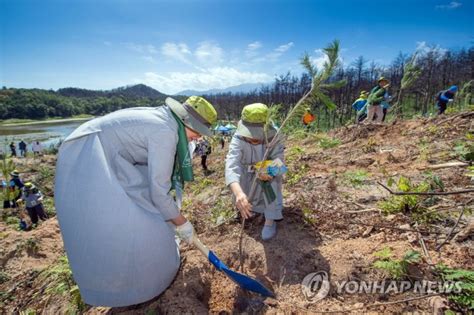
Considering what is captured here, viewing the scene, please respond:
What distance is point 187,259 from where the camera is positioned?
254 cm

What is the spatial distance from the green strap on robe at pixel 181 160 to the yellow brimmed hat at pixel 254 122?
0.75m

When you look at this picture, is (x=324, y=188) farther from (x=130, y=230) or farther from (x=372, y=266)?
(x=130, y=230)

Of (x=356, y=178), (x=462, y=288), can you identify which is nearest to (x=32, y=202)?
(x=356, y=178)

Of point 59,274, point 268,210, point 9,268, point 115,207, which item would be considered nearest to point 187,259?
point 268,210

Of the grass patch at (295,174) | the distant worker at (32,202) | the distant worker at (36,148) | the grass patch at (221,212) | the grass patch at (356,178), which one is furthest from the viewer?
the distant worker at (36,148)

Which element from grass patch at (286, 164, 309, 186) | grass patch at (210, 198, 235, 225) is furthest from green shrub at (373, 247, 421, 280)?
grass patch at (286, 164, 309, 186)

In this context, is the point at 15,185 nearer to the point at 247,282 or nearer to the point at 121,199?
the point at 121,199

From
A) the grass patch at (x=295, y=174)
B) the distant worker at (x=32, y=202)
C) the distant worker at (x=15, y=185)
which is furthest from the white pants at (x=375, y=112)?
the distant worker at (x=15, y=185)

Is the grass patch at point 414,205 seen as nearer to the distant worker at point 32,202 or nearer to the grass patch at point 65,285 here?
the grass patch at point 65,285

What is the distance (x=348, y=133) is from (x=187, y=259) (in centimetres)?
749

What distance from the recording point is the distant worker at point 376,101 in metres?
7.30

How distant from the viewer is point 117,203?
1703 millimetres

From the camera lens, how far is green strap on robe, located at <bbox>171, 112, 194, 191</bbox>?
1.96 m

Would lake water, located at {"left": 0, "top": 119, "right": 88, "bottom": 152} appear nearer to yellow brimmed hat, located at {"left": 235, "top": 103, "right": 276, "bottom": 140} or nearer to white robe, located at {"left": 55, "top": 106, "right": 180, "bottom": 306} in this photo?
white robe, located at {"left": 55, "top": 106, "right": 180, "bottom": 306}
